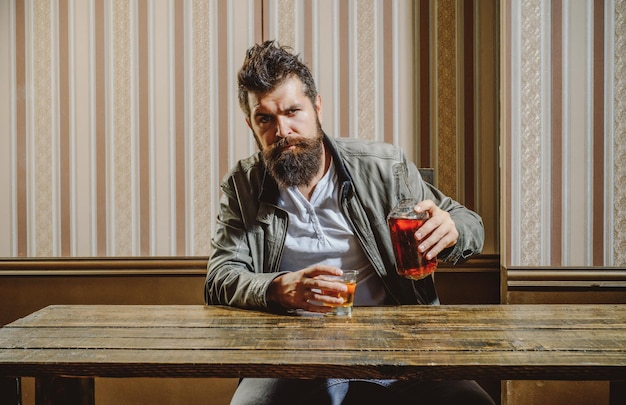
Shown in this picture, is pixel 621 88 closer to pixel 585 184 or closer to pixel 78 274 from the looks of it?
pixel 585 184

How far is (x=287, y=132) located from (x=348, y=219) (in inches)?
12.6

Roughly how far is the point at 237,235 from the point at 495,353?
2.78 feet

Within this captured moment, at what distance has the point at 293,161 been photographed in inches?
61.9

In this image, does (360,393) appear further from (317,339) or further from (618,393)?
(618,393)

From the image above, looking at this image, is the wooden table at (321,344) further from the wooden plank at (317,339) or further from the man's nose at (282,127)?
the man's nose at (282,127)

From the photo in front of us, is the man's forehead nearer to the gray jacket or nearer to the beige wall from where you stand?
the gray jacket

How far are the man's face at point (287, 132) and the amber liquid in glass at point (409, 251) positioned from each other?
0.48m

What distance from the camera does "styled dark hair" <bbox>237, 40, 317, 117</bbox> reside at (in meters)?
1.56

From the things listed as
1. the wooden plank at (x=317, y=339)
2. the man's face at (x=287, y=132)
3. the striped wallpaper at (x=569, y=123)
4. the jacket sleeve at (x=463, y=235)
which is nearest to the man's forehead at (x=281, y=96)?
the man's face at (x=287, y=132)

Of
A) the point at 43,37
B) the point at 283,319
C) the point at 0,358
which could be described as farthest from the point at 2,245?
the point at 283,319

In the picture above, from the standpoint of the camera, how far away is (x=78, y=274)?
235 centimetres

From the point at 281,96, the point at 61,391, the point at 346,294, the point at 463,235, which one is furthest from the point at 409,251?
the point at 61,391

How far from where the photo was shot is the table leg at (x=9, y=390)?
108 centimetres

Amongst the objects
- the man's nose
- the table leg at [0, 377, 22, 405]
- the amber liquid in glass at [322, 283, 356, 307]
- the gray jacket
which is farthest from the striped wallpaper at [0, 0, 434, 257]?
the table leg at [0, 377, 22, 405]
